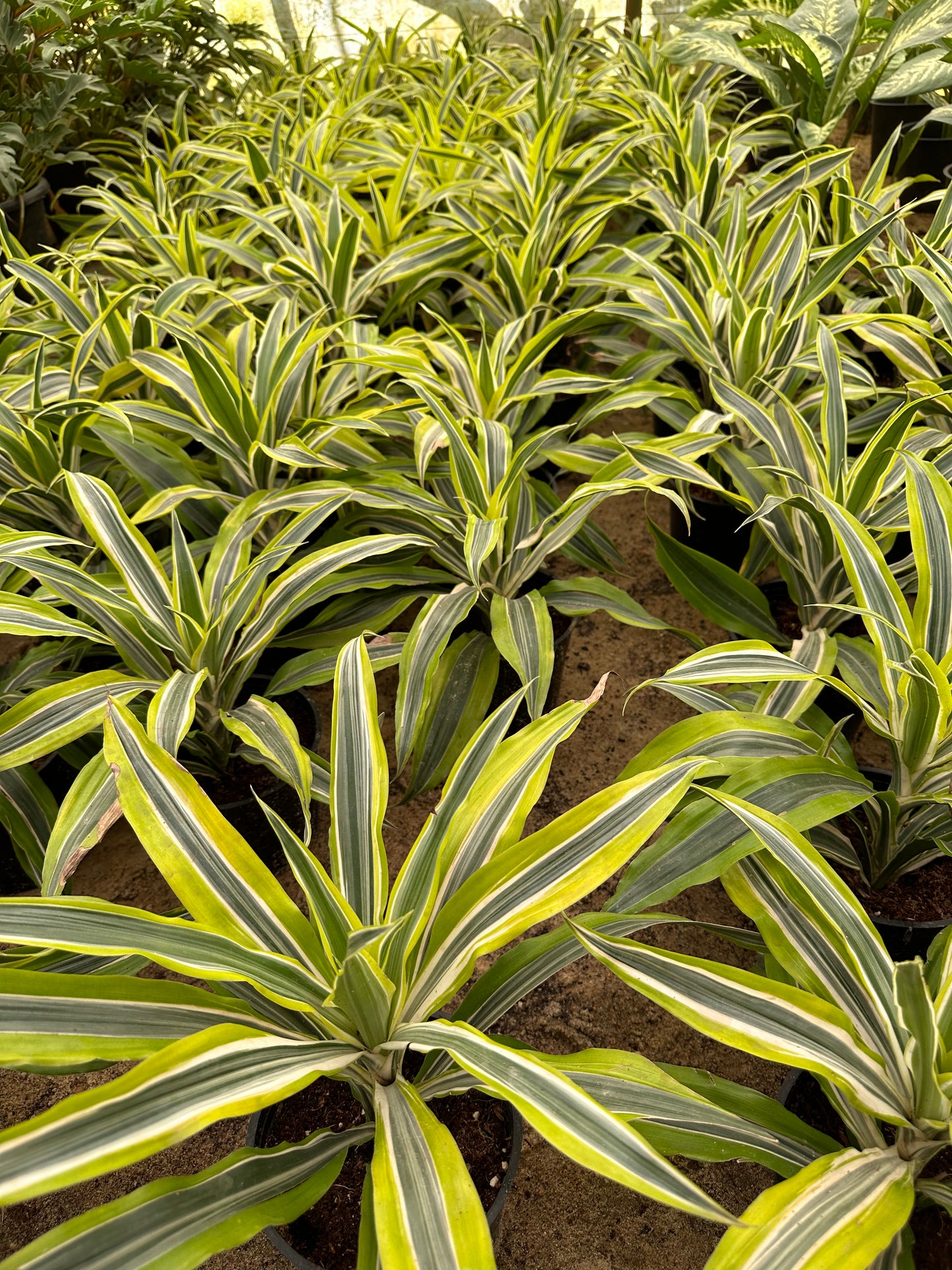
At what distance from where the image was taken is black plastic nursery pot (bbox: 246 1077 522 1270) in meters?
0.83

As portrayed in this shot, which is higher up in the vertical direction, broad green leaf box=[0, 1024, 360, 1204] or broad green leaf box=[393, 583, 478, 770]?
broad green leaf box=[0, 1024, 360, 1204]

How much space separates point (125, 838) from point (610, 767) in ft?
2.76

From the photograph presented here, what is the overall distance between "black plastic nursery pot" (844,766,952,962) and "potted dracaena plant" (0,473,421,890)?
755mm

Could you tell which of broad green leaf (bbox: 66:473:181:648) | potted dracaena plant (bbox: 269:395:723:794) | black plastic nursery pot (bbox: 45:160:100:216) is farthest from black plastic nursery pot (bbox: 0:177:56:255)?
potted dracaena plant (bbox: 269:395:723:794)

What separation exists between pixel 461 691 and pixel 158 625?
44cm

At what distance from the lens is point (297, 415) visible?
163 cm

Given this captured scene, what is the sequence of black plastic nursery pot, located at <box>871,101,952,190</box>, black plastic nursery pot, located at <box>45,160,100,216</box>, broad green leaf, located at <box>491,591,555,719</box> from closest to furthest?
broad green leaf, located at <box>491,591,555,719</box> → black plastic nursery pot, located at <box>871,101,952,190</box> → black plastic nursery pot, located at <box>45,160,100,216</box>

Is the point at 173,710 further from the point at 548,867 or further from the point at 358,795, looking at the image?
the point at 548,867

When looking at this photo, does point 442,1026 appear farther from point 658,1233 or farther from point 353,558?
point 353,558

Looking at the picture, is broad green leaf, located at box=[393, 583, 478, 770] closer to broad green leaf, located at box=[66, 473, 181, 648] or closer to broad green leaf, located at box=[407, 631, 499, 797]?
broad green leaf, located at box=[407, 631, 499, 797]

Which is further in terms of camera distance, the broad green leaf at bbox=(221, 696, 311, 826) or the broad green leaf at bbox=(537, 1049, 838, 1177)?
the broad green leaf at bbox=(221, 696, 311, 826)

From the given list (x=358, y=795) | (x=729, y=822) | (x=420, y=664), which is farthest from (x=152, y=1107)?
(x=420, y=664)

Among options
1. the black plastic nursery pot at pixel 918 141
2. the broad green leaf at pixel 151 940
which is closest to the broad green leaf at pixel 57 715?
the broad green leaf at pixel 151 940

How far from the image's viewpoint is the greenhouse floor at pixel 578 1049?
3.28 ft
